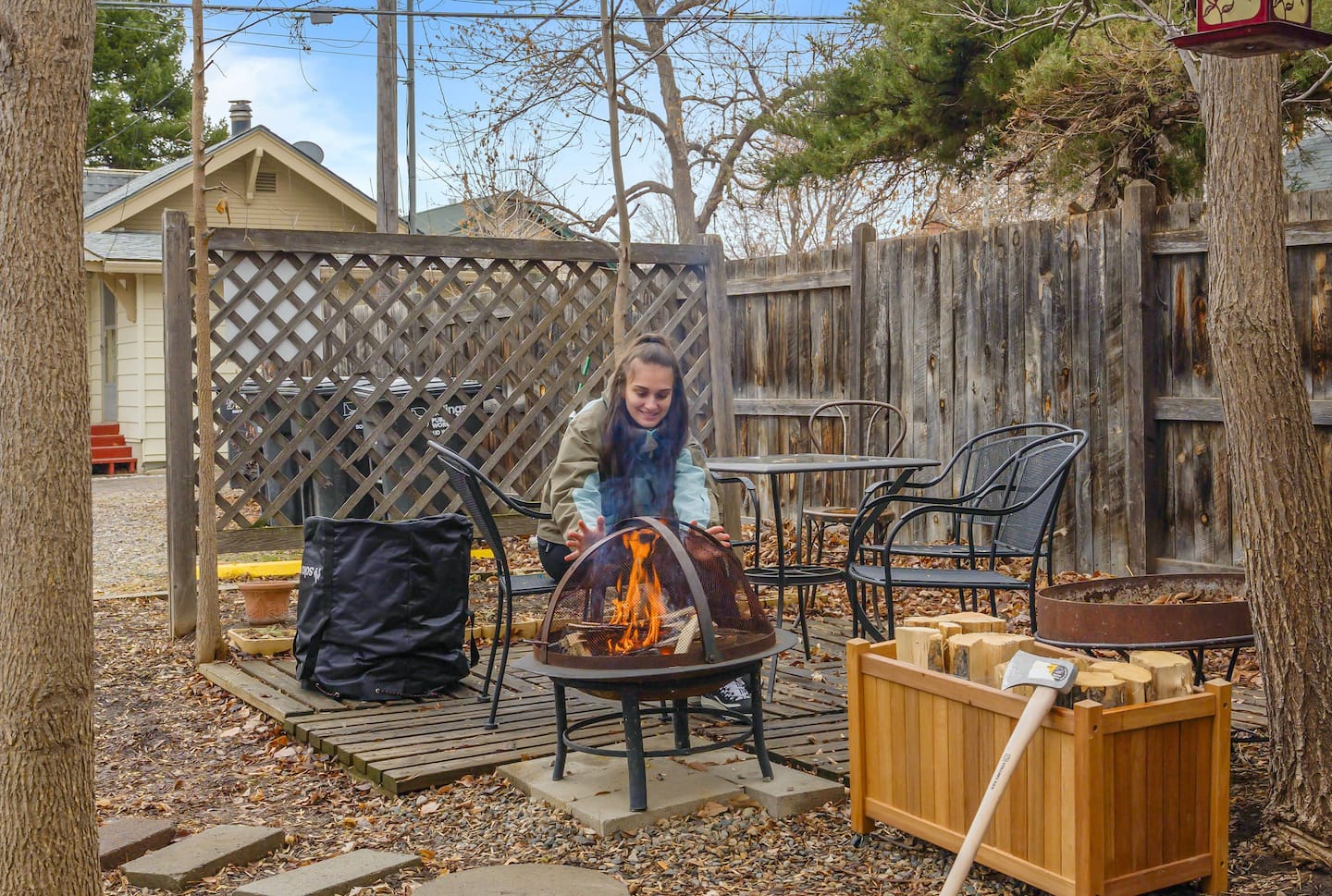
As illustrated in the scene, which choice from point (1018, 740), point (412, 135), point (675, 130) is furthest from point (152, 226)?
point (1018, 740)

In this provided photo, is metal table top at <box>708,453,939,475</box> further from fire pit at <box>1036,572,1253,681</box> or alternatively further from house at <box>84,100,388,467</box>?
house at <box>84,100,388,467</box>

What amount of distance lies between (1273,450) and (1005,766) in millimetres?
1035

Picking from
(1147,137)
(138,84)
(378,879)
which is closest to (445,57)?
(1147,137)

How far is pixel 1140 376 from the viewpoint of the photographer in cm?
599

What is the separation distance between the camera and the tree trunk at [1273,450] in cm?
288

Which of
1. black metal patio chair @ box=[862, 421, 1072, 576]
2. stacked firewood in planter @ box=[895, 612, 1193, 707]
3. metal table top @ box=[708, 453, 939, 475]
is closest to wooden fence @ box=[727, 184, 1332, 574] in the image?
black metal patio chair @ box=[862, 421, 1072, 576]

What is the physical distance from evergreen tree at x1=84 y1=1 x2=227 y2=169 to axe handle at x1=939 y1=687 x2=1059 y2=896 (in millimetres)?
20988

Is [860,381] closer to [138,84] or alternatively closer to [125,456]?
[125,456]

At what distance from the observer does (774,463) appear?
17.9 feet

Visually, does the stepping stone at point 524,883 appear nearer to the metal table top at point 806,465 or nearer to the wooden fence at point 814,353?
the metal table top at point 806,465

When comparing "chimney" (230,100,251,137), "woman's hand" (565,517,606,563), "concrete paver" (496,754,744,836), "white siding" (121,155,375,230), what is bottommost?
"concrete paver" (496,754,744,836)

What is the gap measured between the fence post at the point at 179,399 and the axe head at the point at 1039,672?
4.16 metres

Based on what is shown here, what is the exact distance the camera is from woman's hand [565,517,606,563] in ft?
12.3

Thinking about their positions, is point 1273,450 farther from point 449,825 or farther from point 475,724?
point 475,724
